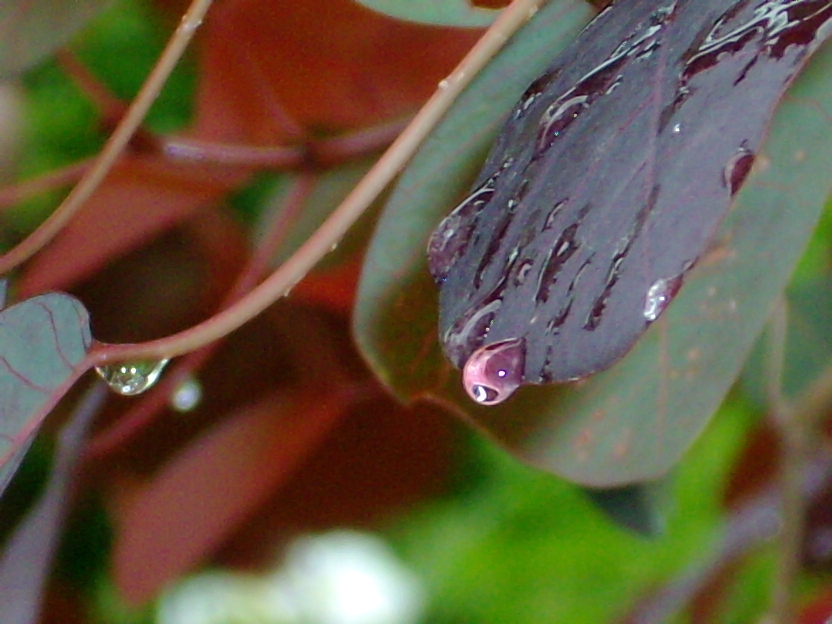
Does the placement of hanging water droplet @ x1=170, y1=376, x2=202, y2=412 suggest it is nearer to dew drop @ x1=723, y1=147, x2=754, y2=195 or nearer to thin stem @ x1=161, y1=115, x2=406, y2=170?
thin stem @ x1=161, y1=115, x2=406, y2=170

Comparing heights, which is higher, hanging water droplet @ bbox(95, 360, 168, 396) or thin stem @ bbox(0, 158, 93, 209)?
thin stem @ bbox(0, 158, 93, 209)

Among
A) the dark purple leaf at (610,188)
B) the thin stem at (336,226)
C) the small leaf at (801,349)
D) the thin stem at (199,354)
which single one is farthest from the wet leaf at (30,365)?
the small leaf at (801,349)

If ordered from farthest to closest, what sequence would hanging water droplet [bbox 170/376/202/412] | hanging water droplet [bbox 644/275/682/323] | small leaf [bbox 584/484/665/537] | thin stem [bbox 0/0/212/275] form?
hanging water droplet [bbox 170/376/202/412] → small leaf [bbox 584/484/665/537] → thin stem [bbox 0/0/212/275] → hanging water droplet [bbox 644/275/682/323]

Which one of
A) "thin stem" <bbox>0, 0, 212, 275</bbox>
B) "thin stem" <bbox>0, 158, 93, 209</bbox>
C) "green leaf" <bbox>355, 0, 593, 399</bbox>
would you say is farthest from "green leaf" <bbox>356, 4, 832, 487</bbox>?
"thin stem" <bbox>0, 158, 93, 209</bbox>

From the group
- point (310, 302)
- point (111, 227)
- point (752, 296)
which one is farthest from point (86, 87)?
point (752, 296)

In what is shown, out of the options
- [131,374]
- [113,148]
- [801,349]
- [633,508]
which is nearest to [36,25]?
[113,148]

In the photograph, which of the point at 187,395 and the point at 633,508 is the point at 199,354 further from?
the point at 633,508
